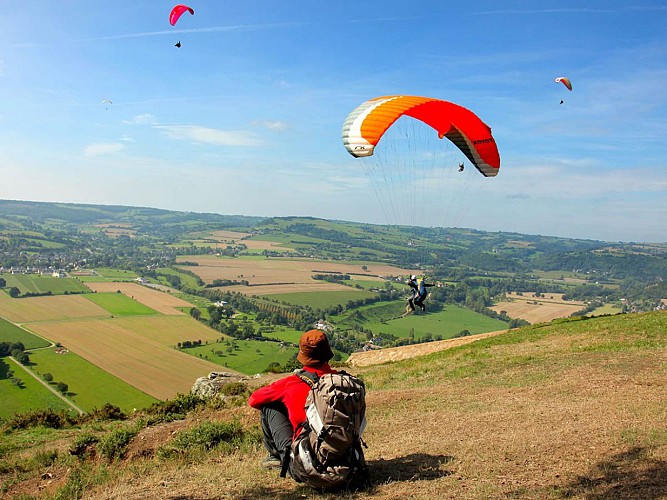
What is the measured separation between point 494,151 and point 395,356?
13.3m

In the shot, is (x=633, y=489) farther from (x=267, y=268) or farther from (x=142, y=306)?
(x=267, y=268)

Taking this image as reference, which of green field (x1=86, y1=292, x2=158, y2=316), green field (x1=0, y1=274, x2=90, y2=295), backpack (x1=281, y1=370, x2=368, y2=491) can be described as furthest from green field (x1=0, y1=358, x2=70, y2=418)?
green field (x1=0, y1=274, x2=90, y2=295)

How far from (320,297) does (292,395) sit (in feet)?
298

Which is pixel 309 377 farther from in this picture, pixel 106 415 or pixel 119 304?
pixel 119 304

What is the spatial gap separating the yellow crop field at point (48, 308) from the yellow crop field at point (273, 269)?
3304 centimetres

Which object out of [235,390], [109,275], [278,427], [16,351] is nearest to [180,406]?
[235,390]

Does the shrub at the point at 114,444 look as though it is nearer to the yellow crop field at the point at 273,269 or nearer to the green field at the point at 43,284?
the green field at the point at 43,284

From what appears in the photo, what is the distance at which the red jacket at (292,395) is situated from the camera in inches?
241

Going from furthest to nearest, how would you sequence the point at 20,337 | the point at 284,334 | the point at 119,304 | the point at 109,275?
the point at 109,275 → the point at 119,304 → the point at 284,334 → the point at 20,337

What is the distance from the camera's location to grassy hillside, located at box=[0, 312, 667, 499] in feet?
21.0

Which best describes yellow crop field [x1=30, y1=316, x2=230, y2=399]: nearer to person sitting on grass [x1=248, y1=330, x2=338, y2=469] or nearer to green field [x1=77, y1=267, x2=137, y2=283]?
person sitting on grass [x1=248, y1=330, x2=338, y2=469]

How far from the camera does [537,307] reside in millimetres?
99562

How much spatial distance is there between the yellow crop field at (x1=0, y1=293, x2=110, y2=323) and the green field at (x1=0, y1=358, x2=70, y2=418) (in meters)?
29.6

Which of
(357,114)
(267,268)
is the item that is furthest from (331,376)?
(267,268)
